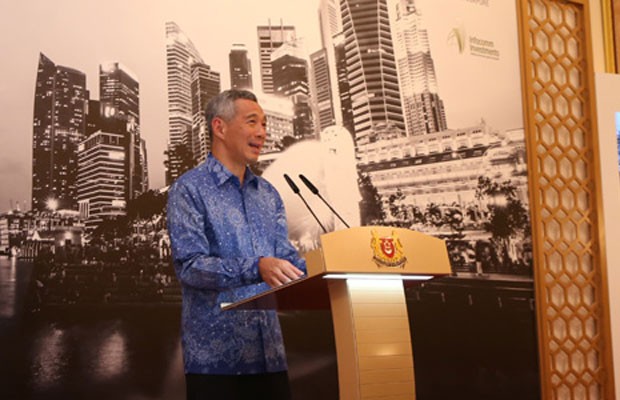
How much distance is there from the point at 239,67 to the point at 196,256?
1.69 m

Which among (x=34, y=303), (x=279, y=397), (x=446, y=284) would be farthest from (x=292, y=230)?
(x=279, y=397)

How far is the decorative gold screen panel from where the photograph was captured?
402 centimetres

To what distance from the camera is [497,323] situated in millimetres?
3789

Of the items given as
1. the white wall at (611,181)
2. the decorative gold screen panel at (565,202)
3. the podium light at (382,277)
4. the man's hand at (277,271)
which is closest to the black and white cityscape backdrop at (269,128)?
the decorative gold screen panel at (565,202)

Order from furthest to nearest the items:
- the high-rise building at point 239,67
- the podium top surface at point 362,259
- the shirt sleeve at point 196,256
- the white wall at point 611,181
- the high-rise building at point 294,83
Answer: the white wall at point 611,181
the high-rise building at point 294,83
the high-rise building at point 239,67
the shirt sleeve at point 196,256
the podium top surface at point 362,259

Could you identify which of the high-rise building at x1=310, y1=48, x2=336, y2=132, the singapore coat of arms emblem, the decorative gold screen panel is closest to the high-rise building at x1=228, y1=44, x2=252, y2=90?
the high-rise building at x1=310, y1=48, x2=336, y2=132

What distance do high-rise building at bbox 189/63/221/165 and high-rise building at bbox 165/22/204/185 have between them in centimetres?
2

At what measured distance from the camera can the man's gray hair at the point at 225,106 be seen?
7.07ft

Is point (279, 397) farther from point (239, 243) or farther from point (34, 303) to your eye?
point (34, 303)

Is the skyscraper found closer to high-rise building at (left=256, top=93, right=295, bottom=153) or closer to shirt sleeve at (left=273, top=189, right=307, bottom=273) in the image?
high-rise building at (left=256, top=93, right=295, bottom=153)

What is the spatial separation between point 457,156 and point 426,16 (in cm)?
79

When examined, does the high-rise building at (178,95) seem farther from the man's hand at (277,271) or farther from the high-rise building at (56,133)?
the man's hand at (277,271)

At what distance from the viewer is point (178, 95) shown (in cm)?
319

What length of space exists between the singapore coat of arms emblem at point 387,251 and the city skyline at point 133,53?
171 centimetres
